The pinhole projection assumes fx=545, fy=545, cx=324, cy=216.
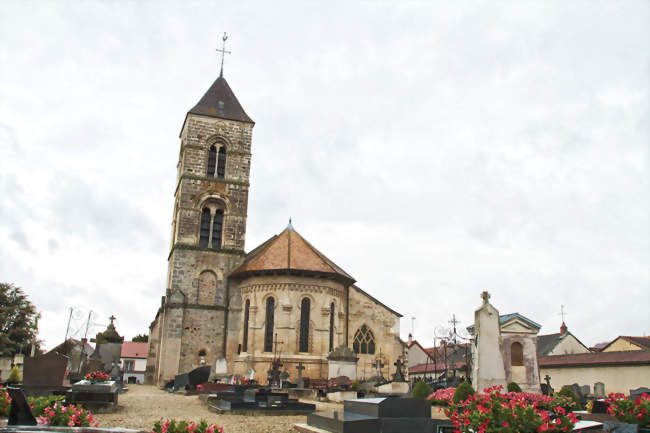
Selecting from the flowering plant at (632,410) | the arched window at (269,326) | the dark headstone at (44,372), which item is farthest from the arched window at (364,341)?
the flowering plant at (632,410)

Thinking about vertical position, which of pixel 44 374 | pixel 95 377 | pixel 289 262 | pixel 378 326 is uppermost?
pixel 289 262

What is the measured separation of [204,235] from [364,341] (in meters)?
12.3

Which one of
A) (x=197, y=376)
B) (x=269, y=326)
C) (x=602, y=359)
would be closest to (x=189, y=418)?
(x=197, y=376)

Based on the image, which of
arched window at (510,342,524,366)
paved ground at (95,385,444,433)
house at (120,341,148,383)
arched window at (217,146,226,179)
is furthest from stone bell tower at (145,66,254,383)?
house at (120,341,148,383)

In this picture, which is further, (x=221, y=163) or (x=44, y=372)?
(x=221, y=163)

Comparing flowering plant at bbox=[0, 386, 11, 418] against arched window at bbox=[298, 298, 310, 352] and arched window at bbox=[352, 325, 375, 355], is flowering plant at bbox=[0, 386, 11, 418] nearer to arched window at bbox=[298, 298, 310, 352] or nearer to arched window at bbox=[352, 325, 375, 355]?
arched window at bbox=[298, 298, 310, 352]

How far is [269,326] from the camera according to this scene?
30.9 metres

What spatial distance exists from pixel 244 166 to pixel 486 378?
79.9 feet

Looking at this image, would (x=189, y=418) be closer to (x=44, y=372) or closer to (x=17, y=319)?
(x=44, y=372)

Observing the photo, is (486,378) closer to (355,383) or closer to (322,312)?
(355,383)

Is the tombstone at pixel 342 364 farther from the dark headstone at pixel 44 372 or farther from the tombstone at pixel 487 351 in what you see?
the dark headstone at pixel 44 372

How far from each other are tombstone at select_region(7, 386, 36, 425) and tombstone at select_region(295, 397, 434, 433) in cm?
502

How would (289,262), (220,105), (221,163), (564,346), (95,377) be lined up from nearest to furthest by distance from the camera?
(95,377) < (289,262) < (221,163) < (220,105) < (564,346)

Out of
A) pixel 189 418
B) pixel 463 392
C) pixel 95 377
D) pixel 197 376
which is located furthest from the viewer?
pixel 197 376
